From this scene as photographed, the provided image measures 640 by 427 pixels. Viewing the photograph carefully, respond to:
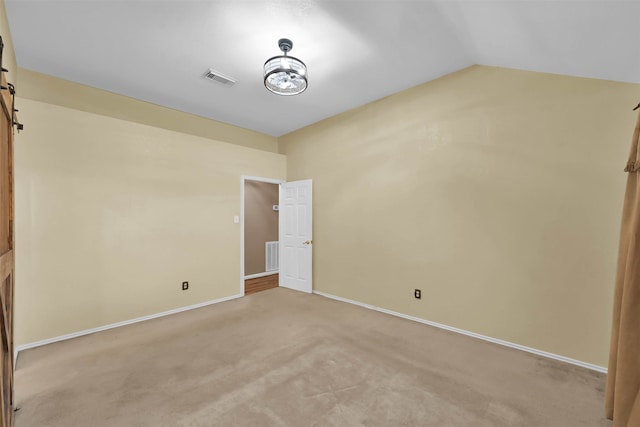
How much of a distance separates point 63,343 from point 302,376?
269 centimetres

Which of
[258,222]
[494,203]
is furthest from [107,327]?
[494,203]

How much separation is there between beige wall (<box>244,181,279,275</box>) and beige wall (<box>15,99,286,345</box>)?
1602 mm

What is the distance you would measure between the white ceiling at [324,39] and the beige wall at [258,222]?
3009 millimetres

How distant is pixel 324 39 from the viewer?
2.49m

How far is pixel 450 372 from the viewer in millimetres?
2307

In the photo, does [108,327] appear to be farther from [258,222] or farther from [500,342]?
[500,342]

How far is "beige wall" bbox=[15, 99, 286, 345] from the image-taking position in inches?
109

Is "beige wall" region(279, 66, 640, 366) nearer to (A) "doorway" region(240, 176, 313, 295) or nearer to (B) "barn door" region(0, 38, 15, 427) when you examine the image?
(A) "doorway" region(240, 176, 313, 295)

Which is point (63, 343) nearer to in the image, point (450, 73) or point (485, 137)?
point (485, 137)

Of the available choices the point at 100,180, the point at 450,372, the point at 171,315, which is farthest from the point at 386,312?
the point at 100,180

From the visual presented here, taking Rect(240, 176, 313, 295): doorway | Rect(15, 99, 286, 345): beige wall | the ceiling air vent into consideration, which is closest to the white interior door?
Rect(240, 176, 313, 295): doorway

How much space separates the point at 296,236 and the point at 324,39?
328 cm

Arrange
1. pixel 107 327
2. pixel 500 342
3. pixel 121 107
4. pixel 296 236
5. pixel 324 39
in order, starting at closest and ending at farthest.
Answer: pixel 324 39
pixel 500 342
pixel 107 327
pixel 121 107
pixel 296 236

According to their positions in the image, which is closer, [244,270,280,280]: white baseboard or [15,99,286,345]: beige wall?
[15,99,286,345]: beige wall
